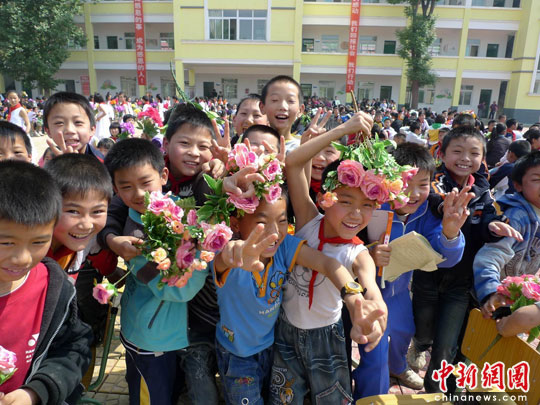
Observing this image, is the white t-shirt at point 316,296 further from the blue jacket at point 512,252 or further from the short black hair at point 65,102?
the short black hair at point 65,102

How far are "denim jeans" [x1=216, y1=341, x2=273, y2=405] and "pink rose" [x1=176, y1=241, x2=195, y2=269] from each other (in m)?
0.66

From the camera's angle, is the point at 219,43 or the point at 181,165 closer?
the point at 181,165

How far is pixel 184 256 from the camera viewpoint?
66.9 inches

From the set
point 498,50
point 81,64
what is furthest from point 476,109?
point 81,64

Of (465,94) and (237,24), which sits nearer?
(237,24)

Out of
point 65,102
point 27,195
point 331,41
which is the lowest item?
point 27,195

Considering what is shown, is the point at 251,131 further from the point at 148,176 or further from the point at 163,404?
the point at 163,404

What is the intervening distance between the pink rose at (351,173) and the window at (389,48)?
29.3 meters

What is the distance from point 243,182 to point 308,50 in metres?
28.4

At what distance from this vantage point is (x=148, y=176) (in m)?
2.22

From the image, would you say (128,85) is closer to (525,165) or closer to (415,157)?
(415,157)

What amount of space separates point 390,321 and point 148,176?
73.5 inches

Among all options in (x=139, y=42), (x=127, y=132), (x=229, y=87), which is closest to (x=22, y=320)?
(x=127, y=132)

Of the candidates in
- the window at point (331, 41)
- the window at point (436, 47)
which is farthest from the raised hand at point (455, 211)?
the window at point (436, 47)
